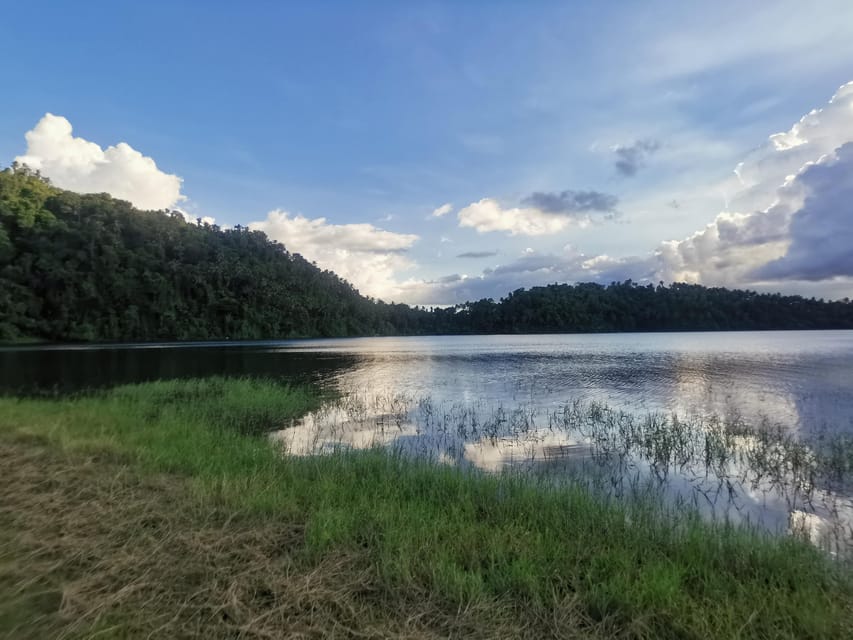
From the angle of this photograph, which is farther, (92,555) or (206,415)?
(206,415)

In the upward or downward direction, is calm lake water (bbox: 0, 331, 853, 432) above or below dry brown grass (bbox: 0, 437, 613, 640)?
below

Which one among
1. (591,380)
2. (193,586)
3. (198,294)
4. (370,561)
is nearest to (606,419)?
(591,380)

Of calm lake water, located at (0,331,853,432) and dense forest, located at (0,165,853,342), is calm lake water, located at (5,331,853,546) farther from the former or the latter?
dense forest, located at (0,165,853,342)

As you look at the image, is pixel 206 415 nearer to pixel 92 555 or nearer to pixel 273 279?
pixel 92 555

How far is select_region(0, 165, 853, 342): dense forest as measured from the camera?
3091 inches

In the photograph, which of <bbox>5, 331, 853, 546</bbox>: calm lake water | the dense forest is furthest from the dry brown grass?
the dense forest

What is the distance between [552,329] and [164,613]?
171 meters

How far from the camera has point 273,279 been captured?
383 ft

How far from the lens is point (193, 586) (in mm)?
4398

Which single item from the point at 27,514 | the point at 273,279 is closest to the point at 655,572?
the point at 27,514

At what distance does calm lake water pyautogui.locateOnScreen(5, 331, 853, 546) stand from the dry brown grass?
6844mm

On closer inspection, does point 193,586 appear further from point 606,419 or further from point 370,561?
point 606,419

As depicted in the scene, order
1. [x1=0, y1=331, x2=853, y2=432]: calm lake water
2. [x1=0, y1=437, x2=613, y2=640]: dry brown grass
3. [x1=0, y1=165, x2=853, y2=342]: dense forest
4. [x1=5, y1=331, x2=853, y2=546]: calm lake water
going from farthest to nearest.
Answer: [x1=0, y1=165, x2=853, y2=342]: dense forest, [x1=0, y1=331, x2=853, y2=432]: calm lake water, [x1=5, y1=331, x2=853, y2=546]: calm lake water, [x1=0, y1=437, x2=613, y2=640]: dry brown grass

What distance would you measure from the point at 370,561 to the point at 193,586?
74.4 inches
